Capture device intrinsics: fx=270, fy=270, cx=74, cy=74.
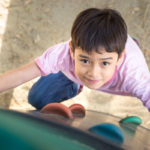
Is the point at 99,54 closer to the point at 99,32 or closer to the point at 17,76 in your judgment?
the point at 99,32

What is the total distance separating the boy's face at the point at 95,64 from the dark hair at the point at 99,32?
1 centimetres

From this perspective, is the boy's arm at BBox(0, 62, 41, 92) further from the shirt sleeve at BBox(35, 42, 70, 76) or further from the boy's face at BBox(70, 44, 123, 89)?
the boy's face at BBox(70, 44, 123, 89)

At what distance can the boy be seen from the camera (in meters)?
0.70

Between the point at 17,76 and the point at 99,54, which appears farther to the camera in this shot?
the point at 17,76

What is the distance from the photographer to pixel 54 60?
35.0 inches

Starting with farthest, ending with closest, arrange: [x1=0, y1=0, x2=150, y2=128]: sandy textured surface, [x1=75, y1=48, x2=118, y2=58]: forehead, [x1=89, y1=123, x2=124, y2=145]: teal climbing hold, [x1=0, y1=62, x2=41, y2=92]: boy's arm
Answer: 1. [x1=0, y1=0, x2=150, y2=128]: sandy textured surface
2. [x1=0, y1=62, x2=41, y2=92]: boy's arm
3. [x1=75, y1=48, x2=118, y2=58]: forehead
4. [x1=89, y1=123, x2=124, y2=145]: teal climbing hold

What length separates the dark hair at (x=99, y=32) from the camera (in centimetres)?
70

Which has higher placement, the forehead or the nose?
the forehead

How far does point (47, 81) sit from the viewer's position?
109cm

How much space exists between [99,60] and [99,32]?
74 millimetres

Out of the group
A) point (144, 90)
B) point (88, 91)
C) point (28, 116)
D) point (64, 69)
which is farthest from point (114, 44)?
point (88, 91)

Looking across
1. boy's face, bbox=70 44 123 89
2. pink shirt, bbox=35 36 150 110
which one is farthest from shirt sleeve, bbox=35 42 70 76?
boy's face, bbox=70 44 123 89

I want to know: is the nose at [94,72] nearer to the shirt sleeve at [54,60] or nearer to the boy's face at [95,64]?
the boy's face at [95,64]

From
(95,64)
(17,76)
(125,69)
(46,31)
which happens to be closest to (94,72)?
(95,64)
